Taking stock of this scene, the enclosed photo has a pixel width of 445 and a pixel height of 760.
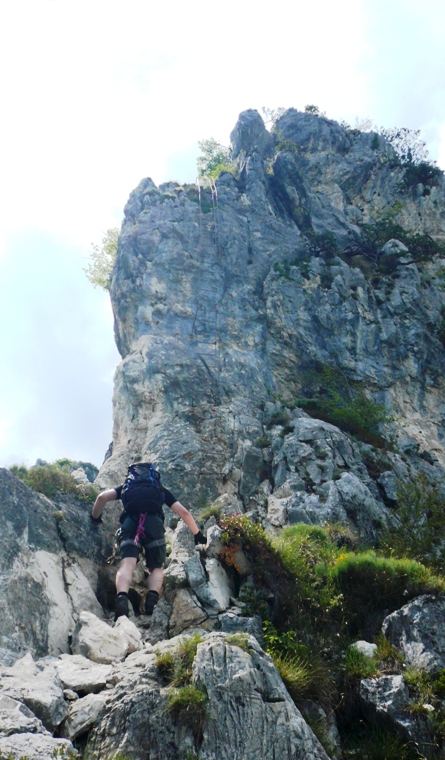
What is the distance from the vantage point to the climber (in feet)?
30.3

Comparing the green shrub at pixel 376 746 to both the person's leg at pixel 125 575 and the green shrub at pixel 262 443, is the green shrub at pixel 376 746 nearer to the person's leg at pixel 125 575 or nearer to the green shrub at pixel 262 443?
the person's leg at pixel 125 575

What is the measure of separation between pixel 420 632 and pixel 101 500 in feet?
21.1

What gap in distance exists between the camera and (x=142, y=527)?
10.0 meters

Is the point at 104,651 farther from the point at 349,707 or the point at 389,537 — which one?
the point at 389,537

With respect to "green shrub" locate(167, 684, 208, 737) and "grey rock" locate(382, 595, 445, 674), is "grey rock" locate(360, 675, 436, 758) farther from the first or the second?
"green shrub" locate(167, 684, 208, 737)

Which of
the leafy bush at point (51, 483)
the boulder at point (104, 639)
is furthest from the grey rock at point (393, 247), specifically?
the boulder at point (104, 639)

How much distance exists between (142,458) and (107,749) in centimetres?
1183

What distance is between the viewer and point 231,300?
76.2 ft

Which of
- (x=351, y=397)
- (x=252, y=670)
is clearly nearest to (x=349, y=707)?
(x=252, y=670)

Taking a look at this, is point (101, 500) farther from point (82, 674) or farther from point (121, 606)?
point (82, 674)

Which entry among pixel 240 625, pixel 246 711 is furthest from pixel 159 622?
pixel 246 711

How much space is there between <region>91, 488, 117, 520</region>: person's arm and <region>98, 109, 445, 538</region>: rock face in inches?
153

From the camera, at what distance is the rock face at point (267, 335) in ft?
54.0

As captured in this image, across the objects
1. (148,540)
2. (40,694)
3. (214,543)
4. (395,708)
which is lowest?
(395,708)
